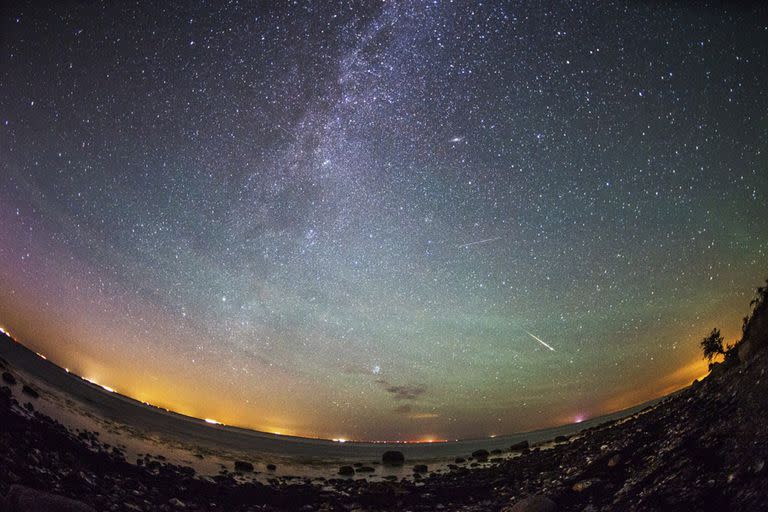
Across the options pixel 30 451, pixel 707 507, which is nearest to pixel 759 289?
pixel 707 507

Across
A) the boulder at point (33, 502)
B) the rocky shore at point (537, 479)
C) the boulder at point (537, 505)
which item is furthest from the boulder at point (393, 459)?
the boulder at point (33, 502)

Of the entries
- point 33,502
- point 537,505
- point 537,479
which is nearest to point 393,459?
point 537,479

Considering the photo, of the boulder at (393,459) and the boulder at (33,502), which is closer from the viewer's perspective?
the boulder at (33,502)

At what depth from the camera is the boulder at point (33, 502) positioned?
13.0 feet

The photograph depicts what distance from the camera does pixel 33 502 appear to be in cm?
407

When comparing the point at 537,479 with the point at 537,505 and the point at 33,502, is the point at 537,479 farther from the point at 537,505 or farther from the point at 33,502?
the point at 33,502

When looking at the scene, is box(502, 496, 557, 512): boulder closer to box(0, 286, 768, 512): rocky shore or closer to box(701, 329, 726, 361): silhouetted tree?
box(0, 286, 768, 512): rocky shore

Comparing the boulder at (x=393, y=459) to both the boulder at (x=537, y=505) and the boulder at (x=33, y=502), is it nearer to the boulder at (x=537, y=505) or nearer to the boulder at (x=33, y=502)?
the boulder at (x=537, y=505)

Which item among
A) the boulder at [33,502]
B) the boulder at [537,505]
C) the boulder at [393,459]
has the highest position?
the boulder at [537,505]

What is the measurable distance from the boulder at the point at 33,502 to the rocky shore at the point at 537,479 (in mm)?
11

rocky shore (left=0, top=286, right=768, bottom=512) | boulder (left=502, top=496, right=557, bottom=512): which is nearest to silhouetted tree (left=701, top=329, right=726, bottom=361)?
rocky shore (left=0, top=286, right=768, bottom=512)

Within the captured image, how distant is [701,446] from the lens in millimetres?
5062

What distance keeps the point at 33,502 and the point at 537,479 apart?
32.3 feet

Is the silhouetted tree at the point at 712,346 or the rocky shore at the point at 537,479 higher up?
the silhouetted tree at the point at 712,346
